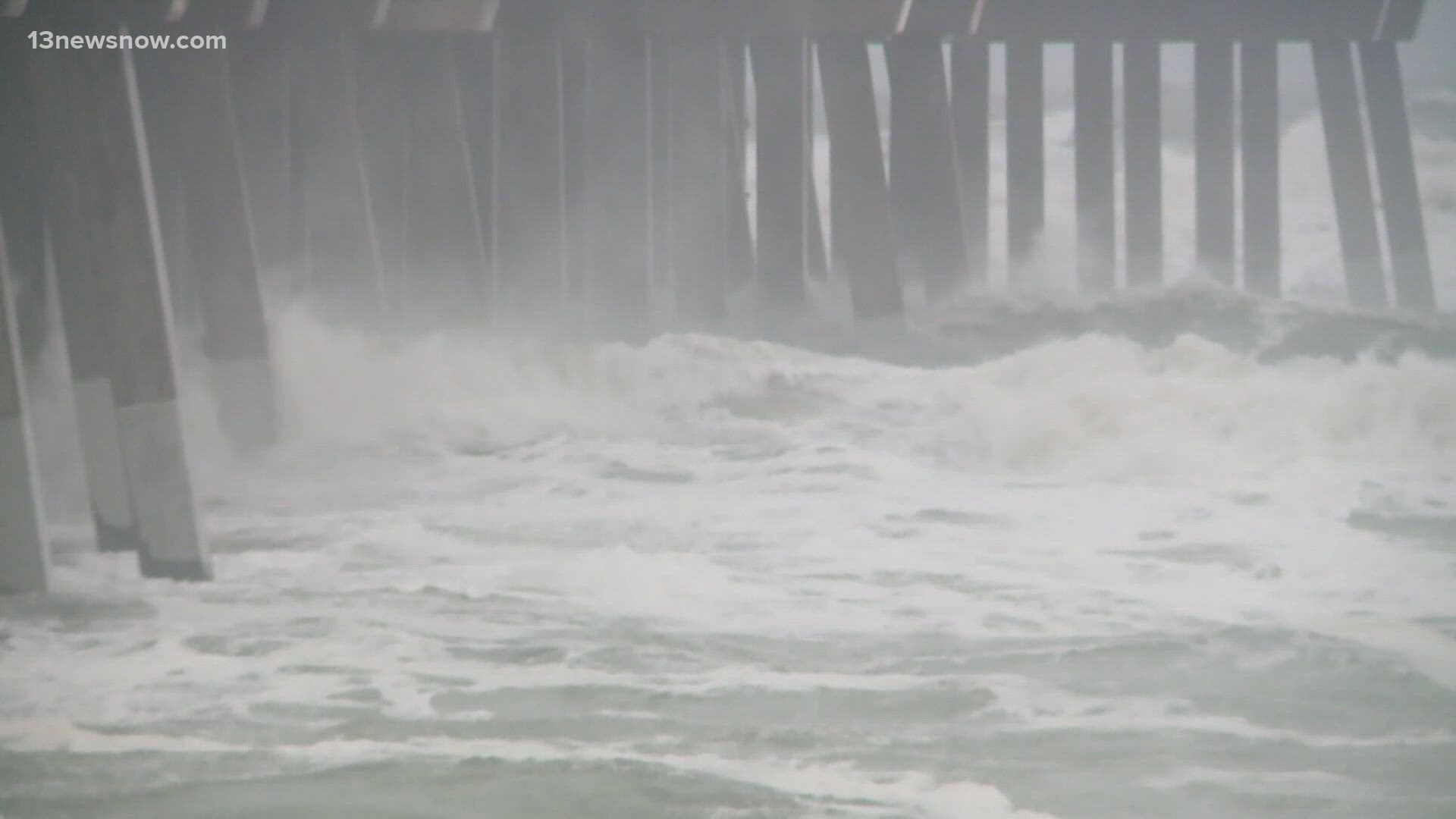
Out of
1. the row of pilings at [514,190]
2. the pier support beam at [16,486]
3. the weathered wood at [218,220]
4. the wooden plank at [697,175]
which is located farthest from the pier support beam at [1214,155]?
the pier support beam at [16,486]

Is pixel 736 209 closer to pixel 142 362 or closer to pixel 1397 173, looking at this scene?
pixel 1397 173

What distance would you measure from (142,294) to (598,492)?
11.2 feet

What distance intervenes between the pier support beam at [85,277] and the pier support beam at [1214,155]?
1388 cm

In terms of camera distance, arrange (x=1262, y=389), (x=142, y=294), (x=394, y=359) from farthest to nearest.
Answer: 1. (x=394, y=359)
2. (x=1262, y=389)
3. (x=142, y=294)

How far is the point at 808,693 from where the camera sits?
6.34 meters

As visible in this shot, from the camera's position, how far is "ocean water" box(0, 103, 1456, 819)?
5.45 metres

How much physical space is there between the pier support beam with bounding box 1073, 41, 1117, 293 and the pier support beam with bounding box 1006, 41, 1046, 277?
1.31ft

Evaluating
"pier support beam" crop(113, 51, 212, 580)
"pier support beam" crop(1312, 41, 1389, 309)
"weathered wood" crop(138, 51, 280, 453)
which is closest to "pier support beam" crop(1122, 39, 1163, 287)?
"pier support beam" crop(1312, 41, 1389, 309)

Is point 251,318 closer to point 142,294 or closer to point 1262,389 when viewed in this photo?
point 142,294

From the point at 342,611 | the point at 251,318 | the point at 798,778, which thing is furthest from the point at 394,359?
the point at 798,778

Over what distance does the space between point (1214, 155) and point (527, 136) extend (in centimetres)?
840

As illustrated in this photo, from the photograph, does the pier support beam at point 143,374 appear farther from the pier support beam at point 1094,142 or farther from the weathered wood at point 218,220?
the pier support beam at point 1094,142

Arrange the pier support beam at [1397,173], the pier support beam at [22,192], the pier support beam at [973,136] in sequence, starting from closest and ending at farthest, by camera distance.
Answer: the pier support beam at [22,192], the pier support beam at [973,136], the pier support beam at [1397,173]

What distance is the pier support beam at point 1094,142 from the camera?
65.1ft
